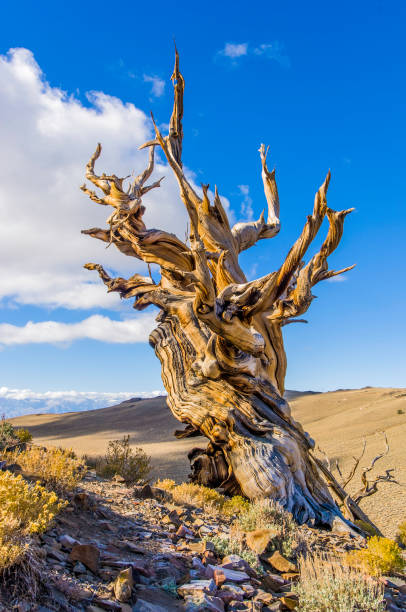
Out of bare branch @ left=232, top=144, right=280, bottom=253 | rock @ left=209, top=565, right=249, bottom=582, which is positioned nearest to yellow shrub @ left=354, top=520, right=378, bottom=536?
rock @ left=209, top=565, right=249, bottom=582

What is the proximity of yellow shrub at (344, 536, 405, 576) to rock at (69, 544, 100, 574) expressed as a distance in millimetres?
2872

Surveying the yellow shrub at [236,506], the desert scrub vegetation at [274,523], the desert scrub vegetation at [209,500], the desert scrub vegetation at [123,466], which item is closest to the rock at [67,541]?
the desert scrub vegetation at [274,523]

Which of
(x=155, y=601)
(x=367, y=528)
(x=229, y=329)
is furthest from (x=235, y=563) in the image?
(x=367, y=528)

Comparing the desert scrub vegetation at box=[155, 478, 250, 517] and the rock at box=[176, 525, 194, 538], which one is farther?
the desert scrub vegetation at box=[155, 478, 250, 517]

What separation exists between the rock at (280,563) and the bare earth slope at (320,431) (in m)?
7.19

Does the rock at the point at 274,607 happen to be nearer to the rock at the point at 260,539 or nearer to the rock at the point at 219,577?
the rock at the point at 219,577

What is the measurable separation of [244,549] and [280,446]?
2687 millimetres

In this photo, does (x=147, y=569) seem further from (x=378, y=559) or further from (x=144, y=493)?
(x=144, y=493)

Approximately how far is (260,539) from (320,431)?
2507 centimetres

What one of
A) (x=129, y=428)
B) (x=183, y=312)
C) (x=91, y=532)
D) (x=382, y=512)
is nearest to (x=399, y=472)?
(x=382, y=512)

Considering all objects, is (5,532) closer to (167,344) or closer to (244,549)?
(244,549)

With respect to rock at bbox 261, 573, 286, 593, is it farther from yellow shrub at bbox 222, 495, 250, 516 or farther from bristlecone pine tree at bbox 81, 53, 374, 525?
bristlecone pine tree at bbox 81, 53, 374, 525

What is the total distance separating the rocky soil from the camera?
9.33 ft

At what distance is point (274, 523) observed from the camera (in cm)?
594
